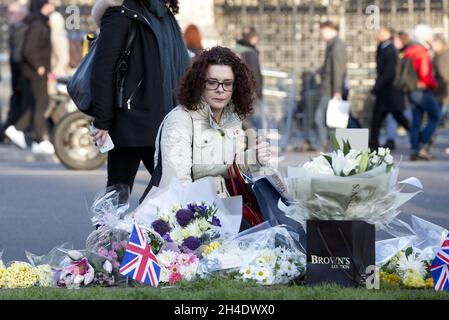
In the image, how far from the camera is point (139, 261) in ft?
18.5

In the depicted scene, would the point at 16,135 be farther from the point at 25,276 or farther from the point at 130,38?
the point at 25,276

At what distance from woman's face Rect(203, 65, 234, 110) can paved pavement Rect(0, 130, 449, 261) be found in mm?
1637

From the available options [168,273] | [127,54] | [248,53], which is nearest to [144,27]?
[127,54]

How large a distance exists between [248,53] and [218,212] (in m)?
11.0

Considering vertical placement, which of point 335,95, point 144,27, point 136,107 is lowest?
point 335,95

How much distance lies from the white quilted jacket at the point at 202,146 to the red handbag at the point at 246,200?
66 mm

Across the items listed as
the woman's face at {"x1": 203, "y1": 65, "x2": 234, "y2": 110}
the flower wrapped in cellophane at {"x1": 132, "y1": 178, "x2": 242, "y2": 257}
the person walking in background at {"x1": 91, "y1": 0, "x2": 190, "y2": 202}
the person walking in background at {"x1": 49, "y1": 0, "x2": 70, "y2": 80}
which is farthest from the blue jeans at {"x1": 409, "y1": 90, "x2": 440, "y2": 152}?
the flower wrapped in cellophane at {"x1": 132, "y1": 178, "x2": 242, "y2": 257}

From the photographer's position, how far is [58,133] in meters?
14.0

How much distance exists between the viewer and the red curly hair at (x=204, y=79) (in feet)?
21.7

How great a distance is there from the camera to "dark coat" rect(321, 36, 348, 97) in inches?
679

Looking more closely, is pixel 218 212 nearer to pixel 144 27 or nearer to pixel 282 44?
pixel 144 27

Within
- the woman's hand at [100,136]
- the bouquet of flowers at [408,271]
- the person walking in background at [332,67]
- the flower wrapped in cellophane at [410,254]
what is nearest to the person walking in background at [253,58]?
the person walking in background at [332,67]

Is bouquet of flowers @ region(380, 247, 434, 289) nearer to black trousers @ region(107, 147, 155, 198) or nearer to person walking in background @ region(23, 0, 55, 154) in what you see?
black trousers @ region(107, 147, 155, 198)

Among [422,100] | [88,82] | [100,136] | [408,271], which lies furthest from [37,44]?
[408,271]
